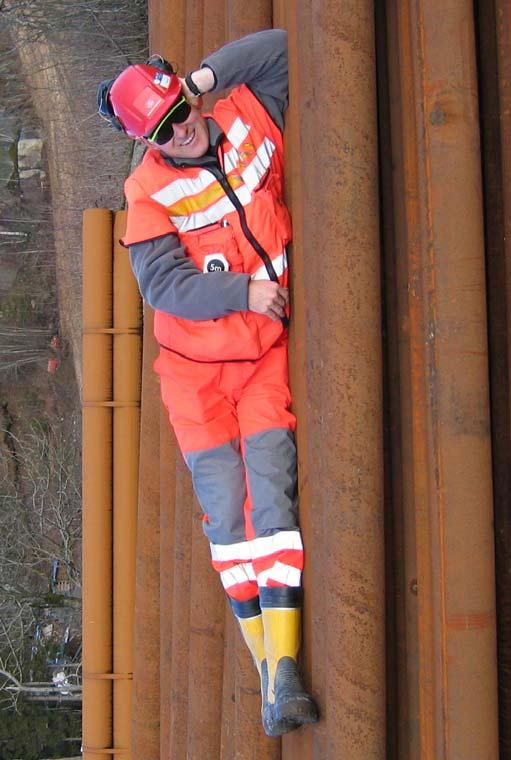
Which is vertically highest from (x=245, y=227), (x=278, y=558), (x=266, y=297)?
(x=245, y=227)

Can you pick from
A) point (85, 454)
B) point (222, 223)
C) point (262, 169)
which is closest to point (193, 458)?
point (222, 223)

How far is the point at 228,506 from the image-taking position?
3.27 metres

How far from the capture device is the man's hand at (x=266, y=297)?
315 centimetres

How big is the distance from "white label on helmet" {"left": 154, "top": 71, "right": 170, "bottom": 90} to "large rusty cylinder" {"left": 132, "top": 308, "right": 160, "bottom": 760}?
5.95 ft

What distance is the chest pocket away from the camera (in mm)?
3307

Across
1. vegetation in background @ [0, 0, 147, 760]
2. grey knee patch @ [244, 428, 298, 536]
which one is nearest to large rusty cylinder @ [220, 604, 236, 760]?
grey knee patch @ [244, 428, 298, 536]

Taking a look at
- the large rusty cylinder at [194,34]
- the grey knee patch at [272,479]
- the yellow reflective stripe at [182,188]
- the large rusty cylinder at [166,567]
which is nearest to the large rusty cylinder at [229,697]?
the grey knee patch at [272,479]

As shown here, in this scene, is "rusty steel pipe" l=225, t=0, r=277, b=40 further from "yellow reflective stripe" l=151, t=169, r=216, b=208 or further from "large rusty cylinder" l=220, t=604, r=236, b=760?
"large rusty cylinder" l=220, t=604, r=236, b=760

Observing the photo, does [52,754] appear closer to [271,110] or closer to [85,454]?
[85,454]

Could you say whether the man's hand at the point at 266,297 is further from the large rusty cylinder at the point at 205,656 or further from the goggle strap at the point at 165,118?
the large rusty cylinder at the point at 205,656

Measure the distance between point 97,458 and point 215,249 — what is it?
8.78 ft

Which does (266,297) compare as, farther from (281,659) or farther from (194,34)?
(194,34)

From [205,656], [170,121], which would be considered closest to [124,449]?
[205,656]

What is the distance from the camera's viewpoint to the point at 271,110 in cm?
342
